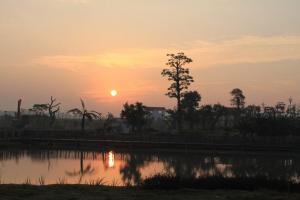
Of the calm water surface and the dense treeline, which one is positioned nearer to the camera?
the calm water surface

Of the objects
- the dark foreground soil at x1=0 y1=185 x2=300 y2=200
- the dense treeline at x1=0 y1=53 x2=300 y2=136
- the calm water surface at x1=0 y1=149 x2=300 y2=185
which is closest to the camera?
the dark foreground soil at x1=0 y1=185 x2=300 y2=200

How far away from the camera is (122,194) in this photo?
408 inches

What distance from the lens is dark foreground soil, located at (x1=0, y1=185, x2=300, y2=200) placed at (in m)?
9.82

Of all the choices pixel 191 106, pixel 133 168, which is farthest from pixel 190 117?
pixel 133 168

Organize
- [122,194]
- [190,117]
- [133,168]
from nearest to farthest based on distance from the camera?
[122,194]
[133,168]
[190,117]

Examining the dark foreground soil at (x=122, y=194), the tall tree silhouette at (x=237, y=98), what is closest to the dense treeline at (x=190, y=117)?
the tall tree silhouette at (x=237, y=98)

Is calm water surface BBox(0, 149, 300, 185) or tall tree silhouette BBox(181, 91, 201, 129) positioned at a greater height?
tall tree silhouette BBox(181, 91, 201, 129)

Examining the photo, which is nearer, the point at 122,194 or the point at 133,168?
the point at 122,194

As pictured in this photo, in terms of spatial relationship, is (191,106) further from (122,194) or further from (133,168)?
(122,194)

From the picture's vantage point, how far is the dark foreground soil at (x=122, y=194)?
9.82m

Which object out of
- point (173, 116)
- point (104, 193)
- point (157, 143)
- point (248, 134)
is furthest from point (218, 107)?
point (104, 193)

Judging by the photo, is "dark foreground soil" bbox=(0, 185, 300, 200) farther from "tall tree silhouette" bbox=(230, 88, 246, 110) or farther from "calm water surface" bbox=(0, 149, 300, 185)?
"tall tree silhouette" bbox=(230, 88, 246, 110)

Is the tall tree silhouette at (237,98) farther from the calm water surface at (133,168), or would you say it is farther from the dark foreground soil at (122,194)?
the dark foreground soil at (122,194)

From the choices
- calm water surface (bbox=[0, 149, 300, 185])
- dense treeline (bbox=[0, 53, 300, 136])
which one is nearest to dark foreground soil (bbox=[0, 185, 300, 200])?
calm water surface (bbox=[0, 149, 300, 185])
